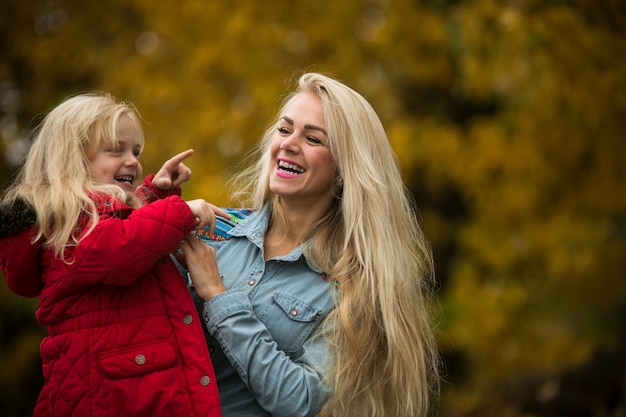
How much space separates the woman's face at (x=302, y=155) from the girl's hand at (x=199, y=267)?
15.3 inches

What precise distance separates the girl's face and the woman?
0.31 m

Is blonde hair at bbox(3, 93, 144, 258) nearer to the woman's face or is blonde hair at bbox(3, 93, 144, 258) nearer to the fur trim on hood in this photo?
the fur trim on hood

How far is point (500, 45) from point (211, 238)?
12.2 feet

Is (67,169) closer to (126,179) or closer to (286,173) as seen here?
(126,179)

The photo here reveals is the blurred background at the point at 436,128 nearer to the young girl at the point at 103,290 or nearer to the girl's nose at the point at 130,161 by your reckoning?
the girl's nose at the point at 130,161

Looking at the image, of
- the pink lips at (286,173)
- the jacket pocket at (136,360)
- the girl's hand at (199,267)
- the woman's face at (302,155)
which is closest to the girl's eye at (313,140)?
the woman's face at (302,155)

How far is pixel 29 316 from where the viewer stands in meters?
8.23

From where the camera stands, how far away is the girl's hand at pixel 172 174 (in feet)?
9.66

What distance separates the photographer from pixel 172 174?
118 inches

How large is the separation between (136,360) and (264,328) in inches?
18.9

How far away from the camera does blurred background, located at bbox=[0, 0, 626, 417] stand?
22.4ft

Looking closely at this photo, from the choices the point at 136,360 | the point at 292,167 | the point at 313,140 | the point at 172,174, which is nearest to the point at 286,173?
the point at 292,167

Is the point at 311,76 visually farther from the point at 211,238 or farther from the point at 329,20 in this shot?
the point at 329,20

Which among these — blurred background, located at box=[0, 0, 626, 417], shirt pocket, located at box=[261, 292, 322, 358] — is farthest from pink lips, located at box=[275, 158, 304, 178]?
blurred background, located at box=[0, 0, 626, 417]
